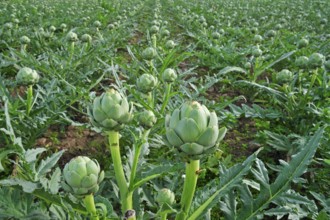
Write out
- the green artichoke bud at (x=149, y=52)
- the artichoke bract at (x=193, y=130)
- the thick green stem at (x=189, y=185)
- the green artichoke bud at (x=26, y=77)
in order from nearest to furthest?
the artichoke bract at (x=193, y=130) → the thick green stem at (x=189, y=185) → the green artichoke bud at (x=26, y=77) → the green artichoke bud at (x=149, y=52)

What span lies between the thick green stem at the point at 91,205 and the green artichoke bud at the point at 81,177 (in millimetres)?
52

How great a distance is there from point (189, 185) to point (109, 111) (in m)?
0.27

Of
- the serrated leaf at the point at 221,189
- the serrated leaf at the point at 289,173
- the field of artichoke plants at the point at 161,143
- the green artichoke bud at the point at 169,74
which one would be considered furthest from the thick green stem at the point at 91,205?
the green artichoke bud at the point at 169,74

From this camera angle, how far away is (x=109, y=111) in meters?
1.02

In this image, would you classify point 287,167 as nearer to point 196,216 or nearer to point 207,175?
point 196,216

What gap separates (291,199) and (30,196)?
80 centimetres

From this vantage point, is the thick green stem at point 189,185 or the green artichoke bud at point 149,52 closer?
the thick green stem at point 189,185

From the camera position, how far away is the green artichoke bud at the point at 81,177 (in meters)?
0.92

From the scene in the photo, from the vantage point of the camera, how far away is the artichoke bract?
0.84m

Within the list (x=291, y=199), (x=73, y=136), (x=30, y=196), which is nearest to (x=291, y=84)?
(x=291, y=199)

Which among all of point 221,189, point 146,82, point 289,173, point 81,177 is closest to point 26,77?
point 146,82

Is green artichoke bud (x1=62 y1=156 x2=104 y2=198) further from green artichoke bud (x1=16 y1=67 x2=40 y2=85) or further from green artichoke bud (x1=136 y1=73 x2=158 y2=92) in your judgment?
green artichoke bud (x1=16 y1=67 x2=40 y2=85)

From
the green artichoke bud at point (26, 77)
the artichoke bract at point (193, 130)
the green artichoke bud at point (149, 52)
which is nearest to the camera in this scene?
the artichoke bract at point (193, 130)

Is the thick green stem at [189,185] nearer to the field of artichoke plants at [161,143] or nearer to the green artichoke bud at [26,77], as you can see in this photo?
A: the field of artichoke plants at [161,143]
